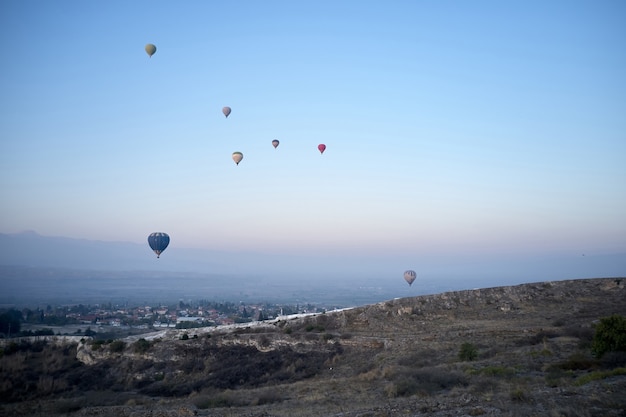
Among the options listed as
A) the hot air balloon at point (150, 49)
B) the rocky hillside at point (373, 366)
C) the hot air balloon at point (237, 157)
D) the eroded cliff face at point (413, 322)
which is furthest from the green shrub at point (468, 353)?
the hot air balloon at point (150, 49)

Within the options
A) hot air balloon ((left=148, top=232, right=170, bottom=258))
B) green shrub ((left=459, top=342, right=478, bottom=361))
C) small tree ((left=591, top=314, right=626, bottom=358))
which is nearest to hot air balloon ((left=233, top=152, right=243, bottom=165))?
hot air balloon ((left=148, top=232, right=170, bottom=258))

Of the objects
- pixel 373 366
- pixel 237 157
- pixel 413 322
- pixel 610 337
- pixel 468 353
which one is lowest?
pixel 373 366

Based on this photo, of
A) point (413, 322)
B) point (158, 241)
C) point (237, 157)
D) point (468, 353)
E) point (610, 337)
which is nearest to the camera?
point (610, 337)

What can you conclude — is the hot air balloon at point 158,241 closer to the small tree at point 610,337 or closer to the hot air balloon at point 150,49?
the hot air balloon at point 150,49

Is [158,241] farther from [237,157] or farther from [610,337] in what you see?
[610,337]

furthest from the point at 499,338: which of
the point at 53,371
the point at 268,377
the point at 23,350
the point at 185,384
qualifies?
the point at 23,350

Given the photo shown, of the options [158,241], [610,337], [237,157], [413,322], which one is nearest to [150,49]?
[237,157]

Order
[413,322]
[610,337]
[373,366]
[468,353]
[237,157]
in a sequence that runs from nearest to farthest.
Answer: [610,337] < [468,353] < [373,366] < [413,322] < [237,157]
